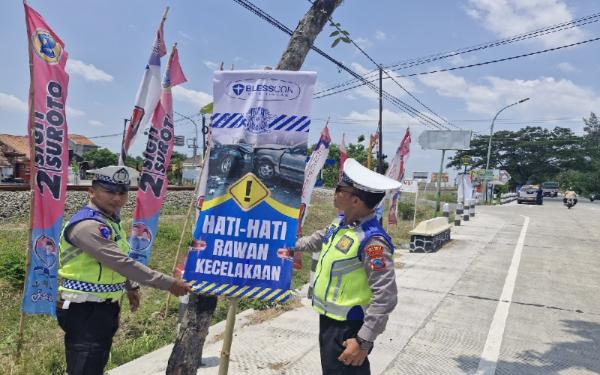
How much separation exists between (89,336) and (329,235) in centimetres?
161

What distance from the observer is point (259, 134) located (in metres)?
2.88

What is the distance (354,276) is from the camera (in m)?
2.53

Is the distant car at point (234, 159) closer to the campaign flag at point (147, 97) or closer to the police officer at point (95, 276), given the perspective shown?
the police officer at point (95, 276)

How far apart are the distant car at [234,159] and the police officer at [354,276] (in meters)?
0.67

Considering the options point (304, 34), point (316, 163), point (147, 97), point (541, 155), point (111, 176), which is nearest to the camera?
point (111, 176)

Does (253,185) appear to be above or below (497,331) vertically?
above

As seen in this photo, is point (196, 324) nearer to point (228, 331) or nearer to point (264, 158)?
point (228, 331)

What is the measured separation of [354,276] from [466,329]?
3.65 m

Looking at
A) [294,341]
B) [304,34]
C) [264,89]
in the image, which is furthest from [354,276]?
[294,341]

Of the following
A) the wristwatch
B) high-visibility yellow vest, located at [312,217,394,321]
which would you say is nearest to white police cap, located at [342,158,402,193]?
high-visibility yellow vest, located at [312,217,394,321]

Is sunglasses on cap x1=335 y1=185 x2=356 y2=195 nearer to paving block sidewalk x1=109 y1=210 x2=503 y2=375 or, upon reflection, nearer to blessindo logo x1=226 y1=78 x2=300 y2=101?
blessindo logo x1=226 y1=78 x2=300 y2=101

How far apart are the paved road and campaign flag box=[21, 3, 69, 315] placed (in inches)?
44.7

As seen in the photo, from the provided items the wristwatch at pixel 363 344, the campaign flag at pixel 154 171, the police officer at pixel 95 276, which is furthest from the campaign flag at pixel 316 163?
the wristwatch at pixel 363 344

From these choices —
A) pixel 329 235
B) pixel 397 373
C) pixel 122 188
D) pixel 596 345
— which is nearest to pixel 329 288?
pixel 329 235
